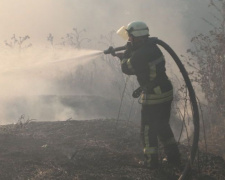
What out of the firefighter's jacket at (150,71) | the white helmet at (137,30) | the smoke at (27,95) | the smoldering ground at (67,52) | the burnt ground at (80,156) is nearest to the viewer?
the burnt ground at (80,156)

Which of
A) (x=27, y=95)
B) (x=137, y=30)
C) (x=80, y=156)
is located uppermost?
(x=137, y=30)

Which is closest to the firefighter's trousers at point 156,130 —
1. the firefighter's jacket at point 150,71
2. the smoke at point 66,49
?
the firefighter's jacket at point 150,71

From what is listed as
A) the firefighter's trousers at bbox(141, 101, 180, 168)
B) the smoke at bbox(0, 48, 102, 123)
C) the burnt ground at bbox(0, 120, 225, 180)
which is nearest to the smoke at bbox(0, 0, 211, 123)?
the smoke at bbox(0, 48, 102, 123)

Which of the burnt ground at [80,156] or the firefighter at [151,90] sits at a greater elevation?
the firefighter at [151,90]

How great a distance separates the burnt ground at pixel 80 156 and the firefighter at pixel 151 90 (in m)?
0.25

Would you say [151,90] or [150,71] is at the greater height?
[150,71]

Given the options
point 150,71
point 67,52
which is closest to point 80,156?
point 150,71

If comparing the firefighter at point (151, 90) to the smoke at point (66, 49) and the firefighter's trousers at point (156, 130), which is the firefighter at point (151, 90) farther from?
the smoke at point (66, 49)

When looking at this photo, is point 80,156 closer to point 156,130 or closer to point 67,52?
point 156,130

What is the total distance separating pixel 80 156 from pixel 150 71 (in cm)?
158

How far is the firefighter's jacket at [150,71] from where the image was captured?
166 inches

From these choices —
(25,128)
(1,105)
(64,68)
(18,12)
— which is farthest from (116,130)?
(18,12)

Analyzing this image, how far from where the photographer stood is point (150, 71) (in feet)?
14.0

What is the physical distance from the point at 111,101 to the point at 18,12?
19.8 metres
